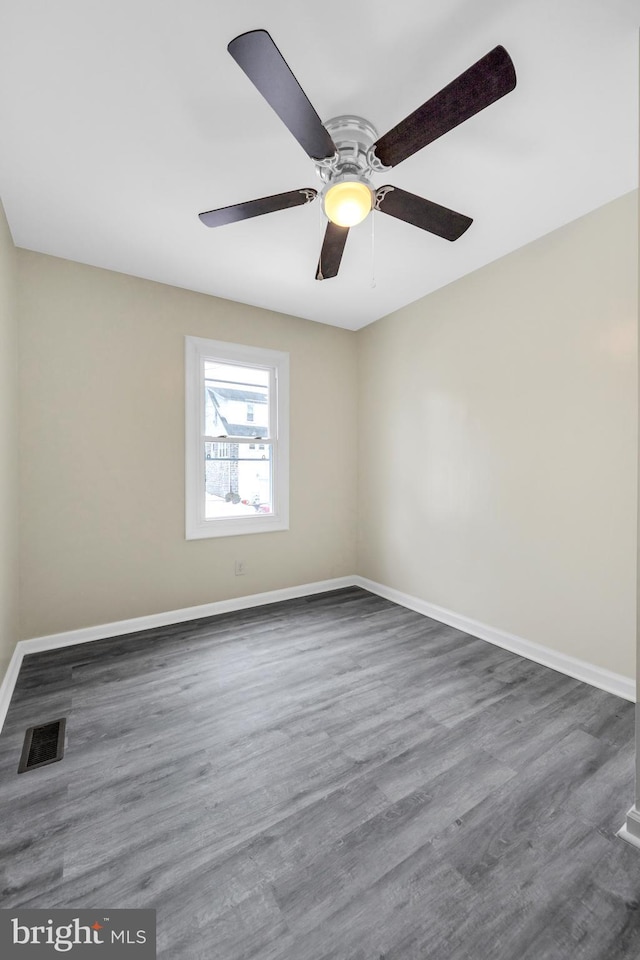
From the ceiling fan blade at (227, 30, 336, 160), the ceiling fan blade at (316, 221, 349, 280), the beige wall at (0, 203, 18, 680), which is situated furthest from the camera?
the beige wall at (0, 203, 18, 680)

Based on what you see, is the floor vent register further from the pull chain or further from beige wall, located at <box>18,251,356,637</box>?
the pull chain

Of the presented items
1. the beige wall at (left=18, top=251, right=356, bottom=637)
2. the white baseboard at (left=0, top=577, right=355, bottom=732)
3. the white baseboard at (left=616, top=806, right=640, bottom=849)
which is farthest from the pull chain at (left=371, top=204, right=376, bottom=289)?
the white baseboard at (left=616, top=806, right=640, bottom=849)

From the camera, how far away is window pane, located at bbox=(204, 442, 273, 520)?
355cm

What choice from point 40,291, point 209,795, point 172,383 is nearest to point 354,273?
point 172,383

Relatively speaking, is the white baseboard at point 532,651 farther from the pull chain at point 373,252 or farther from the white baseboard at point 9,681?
the white baseboard at point 9,681

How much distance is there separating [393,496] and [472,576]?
3.54 ft

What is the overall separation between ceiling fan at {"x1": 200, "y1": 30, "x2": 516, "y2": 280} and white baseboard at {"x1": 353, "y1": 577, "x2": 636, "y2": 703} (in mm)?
2522

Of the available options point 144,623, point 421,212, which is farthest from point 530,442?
point 144,623

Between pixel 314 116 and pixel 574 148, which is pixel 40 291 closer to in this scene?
pixel 314 116

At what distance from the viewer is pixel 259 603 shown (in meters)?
3.74

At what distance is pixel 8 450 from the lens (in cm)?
Result: 246

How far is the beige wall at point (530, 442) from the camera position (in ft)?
7.49

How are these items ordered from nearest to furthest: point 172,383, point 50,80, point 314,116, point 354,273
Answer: point 314,116
point 50,80
point 354,273
point 172,383

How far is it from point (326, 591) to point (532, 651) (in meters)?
1.95
